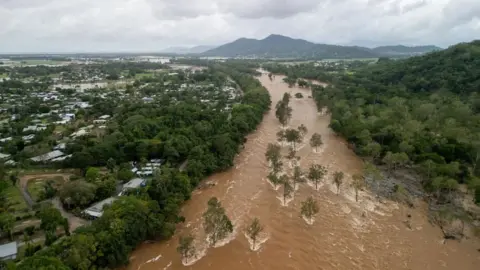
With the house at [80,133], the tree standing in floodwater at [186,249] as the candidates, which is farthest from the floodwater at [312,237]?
the house at [80,133]

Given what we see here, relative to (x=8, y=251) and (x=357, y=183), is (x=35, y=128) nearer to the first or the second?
(x=8, y=251)

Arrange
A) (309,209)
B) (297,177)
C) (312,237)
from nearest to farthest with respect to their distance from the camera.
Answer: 1. (312,237)
2. (309,209)
3. (297,177)

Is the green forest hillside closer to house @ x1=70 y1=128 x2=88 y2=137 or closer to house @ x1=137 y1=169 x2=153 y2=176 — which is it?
house @ x1=137 y1=169 x2=153 y2=176

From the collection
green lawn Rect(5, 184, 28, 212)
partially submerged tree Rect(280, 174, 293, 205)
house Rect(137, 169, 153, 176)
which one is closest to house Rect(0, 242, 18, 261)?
green lawn Rect(5, 184, 28, 212)

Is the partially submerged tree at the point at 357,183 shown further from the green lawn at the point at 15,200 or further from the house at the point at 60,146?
the house at the point at 60,146

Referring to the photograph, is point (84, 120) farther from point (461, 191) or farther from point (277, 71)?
point (277, 71)

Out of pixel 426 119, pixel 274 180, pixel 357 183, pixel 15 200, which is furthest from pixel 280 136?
pixel 15 200
